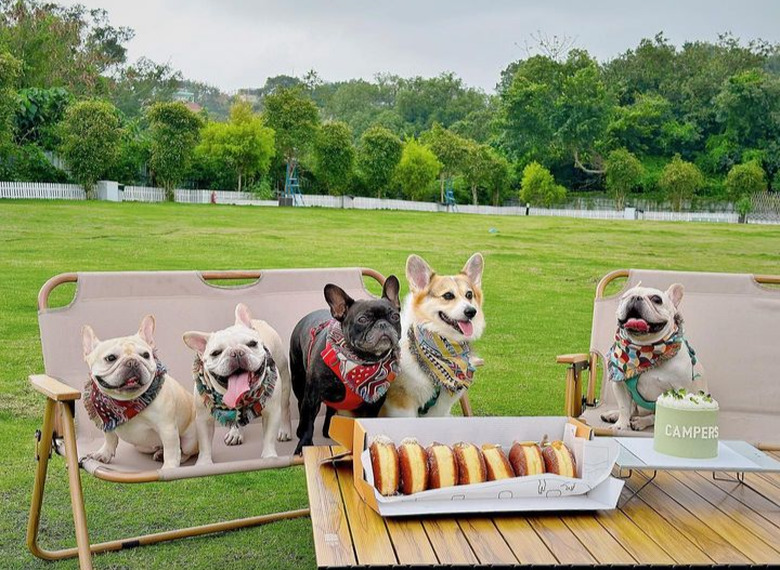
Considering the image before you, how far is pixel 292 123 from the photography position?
24062 millimetres

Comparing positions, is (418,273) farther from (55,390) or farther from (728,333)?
(728,333)

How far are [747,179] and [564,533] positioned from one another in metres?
26.5

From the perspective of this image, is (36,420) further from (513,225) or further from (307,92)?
(307,92)

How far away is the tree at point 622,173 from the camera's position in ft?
91.6

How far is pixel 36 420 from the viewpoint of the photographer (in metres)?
4.28

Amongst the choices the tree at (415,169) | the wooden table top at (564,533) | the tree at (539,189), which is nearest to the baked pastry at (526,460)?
the wooden table top at (564,533)

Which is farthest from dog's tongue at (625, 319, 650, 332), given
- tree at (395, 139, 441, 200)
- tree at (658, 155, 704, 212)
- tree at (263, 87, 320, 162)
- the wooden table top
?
tree at (658, 155, 704, 212)

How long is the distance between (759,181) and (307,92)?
16.7 meters

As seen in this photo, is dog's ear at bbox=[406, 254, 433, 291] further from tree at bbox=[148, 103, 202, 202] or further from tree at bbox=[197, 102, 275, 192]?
tree at bbox=[197, 102, 275, 192]

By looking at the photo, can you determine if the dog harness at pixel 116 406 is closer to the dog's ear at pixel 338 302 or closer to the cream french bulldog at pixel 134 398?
the cream french bulldog at pixel 134 398

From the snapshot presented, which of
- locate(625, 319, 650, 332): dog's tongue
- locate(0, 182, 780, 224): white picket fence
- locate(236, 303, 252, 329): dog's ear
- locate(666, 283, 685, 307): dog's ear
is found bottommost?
locate(0, 182, 780, 224): white picket fence

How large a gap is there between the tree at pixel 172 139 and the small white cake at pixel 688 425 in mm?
20076

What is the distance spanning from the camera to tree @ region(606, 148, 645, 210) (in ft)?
91.6

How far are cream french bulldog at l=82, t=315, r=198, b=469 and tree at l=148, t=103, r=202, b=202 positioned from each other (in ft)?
63.5
